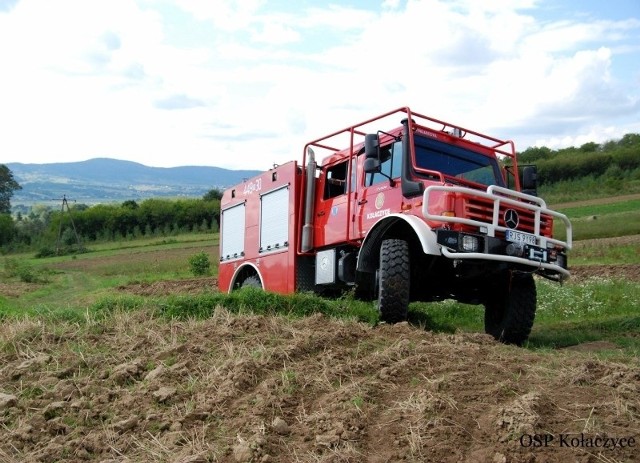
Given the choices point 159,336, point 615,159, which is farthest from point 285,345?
point 615,159

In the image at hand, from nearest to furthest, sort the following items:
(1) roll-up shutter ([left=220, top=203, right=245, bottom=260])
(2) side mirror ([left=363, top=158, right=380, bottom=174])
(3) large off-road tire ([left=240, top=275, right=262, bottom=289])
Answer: (2) side mirror ([left=363, top=158, right=380, bottom=174])
(3) large off-road tire ([left=240, top=275, right=262, bottom=289])
(1) roll-up shutter ([left=220, top=203, right=245, bottom=260])

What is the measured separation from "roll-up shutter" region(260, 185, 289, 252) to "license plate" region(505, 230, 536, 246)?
3865 mm

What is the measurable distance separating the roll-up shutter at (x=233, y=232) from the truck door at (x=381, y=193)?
388 cm

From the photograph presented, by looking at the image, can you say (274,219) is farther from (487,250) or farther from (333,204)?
(487,250)

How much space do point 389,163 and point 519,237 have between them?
1925 mm

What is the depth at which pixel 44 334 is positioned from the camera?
691 cm

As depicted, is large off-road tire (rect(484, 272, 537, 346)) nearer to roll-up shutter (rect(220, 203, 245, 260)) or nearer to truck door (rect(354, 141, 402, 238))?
truck door (rect(354, 141, 402, 238))

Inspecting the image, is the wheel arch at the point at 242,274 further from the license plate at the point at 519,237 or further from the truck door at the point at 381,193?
the license plate at the point at 519,237

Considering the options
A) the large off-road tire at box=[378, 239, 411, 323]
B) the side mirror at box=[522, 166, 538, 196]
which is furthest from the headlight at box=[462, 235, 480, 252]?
the side mirror at box=[522, 166, 538, 196]

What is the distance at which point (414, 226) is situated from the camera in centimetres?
797

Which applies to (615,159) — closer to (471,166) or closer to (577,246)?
(577,246)

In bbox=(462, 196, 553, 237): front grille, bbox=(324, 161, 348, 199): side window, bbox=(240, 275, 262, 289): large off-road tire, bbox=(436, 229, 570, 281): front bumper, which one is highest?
bbox=(324, 161, 348, 199): side window

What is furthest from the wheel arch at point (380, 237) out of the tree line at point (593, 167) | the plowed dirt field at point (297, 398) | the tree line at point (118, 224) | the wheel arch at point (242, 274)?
the tree line at point (118, 224)

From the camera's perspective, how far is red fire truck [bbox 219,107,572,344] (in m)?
8.06
